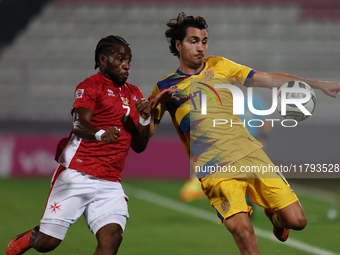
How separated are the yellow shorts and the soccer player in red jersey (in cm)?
69

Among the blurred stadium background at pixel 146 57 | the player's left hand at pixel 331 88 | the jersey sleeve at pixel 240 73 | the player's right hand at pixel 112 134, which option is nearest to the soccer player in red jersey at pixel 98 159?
the player's right hand at pixel 112 134

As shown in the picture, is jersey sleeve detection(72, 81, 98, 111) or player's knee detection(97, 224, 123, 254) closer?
player's knee detection(97, 224, 123, 254)

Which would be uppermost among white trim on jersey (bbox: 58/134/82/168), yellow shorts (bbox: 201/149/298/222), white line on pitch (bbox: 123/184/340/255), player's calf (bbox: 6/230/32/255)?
white trim on jersey (bbox: 58/134/82/168)

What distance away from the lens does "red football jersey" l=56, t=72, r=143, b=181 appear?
3648 mm

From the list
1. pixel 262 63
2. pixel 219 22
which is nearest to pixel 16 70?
pixel 219 22

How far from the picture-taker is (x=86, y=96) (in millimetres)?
3602

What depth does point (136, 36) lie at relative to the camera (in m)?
14.0

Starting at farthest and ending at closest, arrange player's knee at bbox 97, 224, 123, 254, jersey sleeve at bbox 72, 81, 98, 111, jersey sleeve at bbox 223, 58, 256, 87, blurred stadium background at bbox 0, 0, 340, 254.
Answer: blurred stadium background at bbox 0, 0, 340, 254 → jersey sleeve at bbox 223, 58, 256, 87 → jersey sleeve at bbox 72, 81, 98, 111 → player's knee at bbox 97, 224, 123, 254

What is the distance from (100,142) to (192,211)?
3.99 m

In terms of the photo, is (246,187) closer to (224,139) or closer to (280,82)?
(224,139)

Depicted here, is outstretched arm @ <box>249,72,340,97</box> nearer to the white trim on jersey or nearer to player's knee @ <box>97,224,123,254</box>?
the white trim on jersey

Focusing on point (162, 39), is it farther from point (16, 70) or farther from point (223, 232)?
point (223, 232)

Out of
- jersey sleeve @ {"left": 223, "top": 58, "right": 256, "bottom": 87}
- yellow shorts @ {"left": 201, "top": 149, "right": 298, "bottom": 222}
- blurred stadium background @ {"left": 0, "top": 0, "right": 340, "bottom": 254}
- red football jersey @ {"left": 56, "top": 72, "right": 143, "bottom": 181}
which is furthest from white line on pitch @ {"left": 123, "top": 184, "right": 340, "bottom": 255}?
red football jersey @ {"left": 56, "top": 72, "right": 143, "bottom": 181}

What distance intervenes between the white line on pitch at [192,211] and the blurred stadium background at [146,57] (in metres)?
1.88
